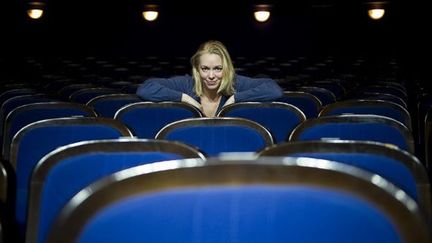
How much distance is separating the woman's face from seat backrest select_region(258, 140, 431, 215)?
2.04 meters

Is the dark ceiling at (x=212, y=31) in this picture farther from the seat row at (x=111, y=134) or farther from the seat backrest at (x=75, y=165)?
the seat backrest at (x=75, y=165)

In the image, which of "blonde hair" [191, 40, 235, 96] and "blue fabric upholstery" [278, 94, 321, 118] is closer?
"blonde hair" [191, 40, 235, 96]

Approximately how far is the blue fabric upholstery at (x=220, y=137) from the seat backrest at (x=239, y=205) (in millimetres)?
1429

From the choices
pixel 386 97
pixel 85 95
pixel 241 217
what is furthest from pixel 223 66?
pixel 241 217

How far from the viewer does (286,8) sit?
11.7 meters

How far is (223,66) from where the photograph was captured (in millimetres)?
3607

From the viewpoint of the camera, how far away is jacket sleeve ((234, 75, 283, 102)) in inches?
148

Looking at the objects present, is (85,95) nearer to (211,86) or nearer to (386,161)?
(211,86)

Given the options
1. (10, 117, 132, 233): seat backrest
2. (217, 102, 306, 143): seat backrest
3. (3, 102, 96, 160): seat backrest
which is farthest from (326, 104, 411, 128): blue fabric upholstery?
(10, 117, 132, 233): seat backrest

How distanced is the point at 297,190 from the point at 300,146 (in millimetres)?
680

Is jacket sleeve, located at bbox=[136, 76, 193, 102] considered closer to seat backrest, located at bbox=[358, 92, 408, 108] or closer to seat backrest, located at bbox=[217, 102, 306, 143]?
seat backrest, located at bbox=[217, 102, 306, 143]

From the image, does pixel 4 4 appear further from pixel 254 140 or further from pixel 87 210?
pixel 87 210

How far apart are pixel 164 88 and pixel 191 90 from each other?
0.45ft

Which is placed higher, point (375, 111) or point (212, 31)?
point (212, 31)
